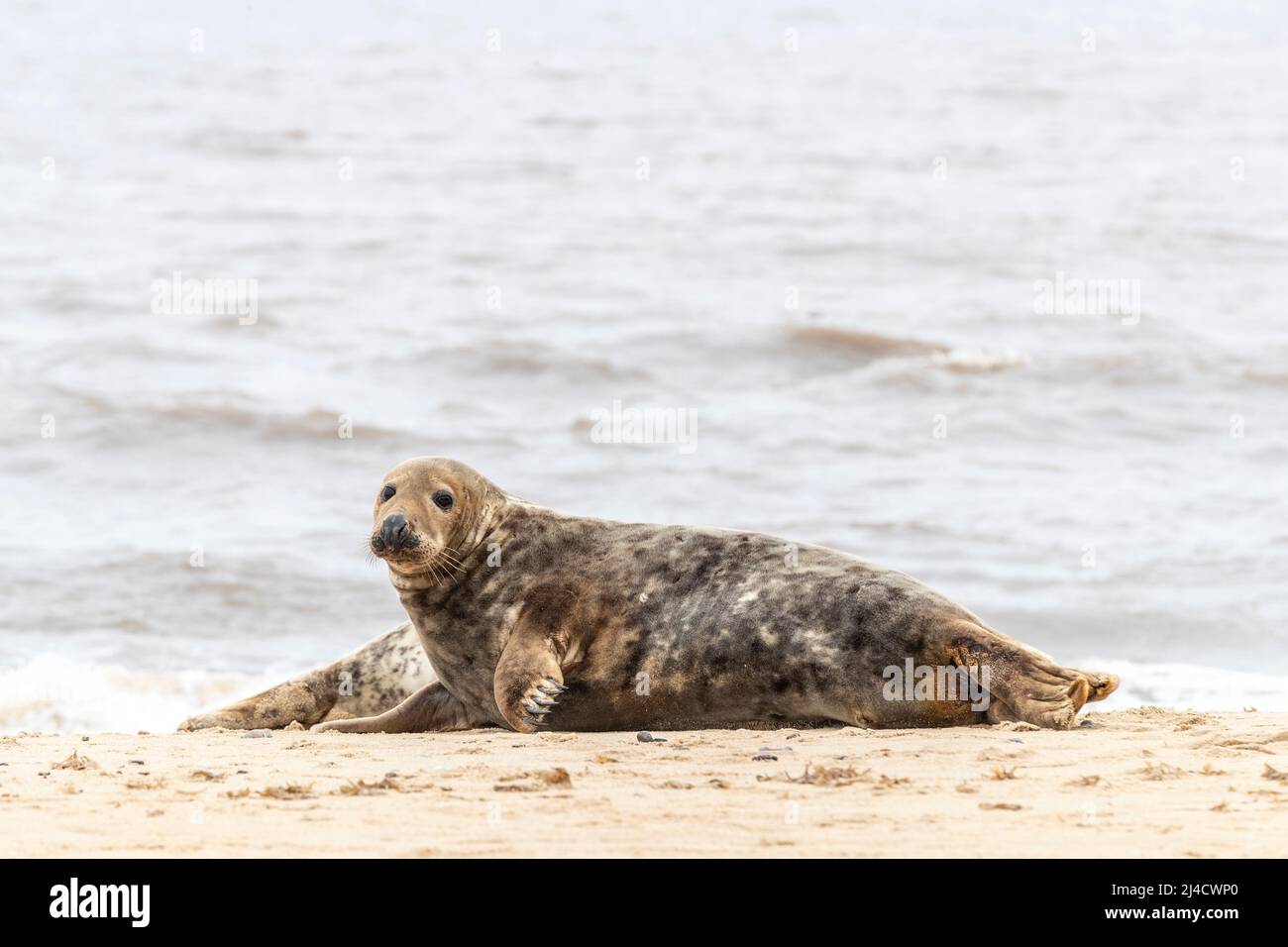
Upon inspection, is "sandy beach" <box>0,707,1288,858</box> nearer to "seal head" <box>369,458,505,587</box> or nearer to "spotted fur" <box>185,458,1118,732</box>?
"spotted fur" <box>185,458,1118,732</box>

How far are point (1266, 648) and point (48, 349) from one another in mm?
11442

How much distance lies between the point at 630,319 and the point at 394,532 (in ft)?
38.7

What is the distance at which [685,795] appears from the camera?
455 cm

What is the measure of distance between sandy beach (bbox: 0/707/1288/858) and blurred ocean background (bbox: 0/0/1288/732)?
121 inches

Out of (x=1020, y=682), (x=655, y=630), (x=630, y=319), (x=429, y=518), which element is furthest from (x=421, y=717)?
(x=630, y=319)

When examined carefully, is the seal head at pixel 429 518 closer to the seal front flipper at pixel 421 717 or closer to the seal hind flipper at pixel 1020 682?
the seal front flipper at pixel 421 717

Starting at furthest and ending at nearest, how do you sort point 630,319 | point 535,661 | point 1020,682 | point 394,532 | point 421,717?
point 630,319
point 421,717
point 394,532
point 535,661
point 1020,682

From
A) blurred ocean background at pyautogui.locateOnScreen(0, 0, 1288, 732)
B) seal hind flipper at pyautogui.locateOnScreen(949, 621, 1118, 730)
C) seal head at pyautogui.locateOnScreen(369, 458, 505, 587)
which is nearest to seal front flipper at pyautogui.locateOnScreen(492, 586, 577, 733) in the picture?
seal head at pyautogui.locateOnScreen(369, 458, 505, 587)

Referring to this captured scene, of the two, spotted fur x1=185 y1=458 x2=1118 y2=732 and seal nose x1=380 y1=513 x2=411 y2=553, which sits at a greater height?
seal nose x1=380 y1=513 x2=411 y2=553

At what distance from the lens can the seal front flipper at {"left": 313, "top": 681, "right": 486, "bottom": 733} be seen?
21.6ft

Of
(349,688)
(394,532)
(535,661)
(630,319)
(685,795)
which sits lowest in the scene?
(685,795)

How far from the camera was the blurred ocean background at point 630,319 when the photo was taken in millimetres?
10688

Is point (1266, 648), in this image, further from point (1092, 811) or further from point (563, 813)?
point (563, 813)

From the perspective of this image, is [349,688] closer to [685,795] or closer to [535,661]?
[535,661]
